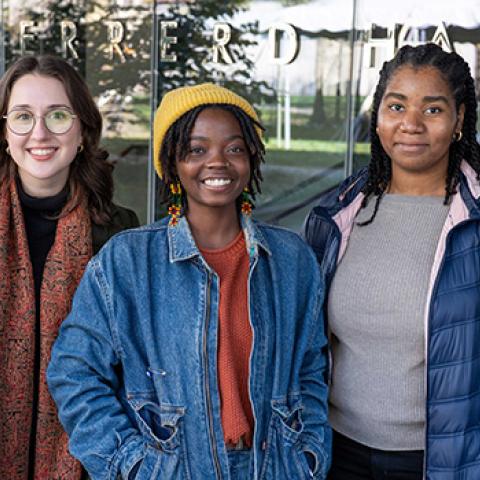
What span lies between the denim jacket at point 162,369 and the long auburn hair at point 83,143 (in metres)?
0.47

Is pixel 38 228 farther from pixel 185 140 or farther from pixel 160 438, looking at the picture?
pixel 160 438

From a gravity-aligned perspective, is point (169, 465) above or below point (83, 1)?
below

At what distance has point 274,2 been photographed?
293 inches

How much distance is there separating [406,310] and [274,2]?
5.36 metres

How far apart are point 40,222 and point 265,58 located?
16.3 ft

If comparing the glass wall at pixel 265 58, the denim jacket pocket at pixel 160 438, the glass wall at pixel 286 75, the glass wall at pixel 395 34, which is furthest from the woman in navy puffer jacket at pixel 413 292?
the glass wall at pixel 286 75

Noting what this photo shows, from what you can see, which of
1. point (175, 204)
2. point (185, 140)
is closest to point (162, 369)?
point (175, 204)

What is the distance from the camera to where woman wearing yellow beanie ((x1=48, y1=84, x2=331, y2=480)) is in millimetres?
2273

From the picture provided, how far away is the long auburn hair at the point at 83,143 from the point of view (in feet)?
8.76

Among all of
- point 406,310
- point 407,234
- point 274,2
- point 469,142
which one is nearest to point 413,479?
point 406,310

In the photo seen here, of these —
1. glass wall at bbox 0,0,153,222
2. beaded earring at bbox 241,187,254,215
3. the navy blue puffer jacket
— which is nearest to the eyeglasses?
beaded earring at bbox 241,187,254,215

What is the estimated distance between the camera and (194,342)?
228 cm

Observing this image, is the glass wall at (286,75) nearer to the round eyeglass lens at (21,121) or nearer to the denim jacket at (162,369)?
the round eyeglass lens at (21,121)

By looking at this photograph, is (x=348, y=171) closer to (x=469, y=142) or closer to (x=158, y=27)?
(x=158, y=27)
